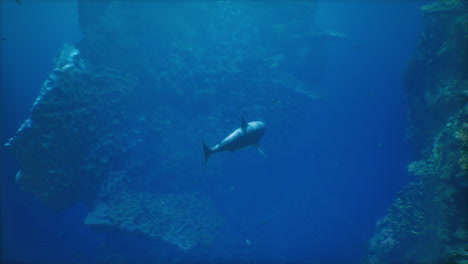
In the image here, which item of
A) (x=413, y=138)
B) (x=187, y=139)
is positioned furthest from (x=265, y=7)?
(x=413, y=138)

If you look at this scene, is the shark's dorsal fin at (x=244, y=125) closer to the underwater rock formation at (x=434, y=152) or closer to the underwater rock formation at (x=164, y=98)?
the underwater rock formation at (x=434, y=152)

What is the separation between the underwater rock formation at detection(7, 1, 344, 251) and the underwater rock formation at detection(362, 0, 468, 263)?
17.5ft

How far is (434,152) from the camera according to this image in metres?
7.97

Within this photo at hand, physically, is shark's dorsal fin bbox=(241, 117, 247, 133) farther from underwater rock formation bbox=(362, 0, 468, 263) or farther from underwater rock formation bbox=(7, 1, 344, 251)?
underwater rock formation bbox=(7, 1, 344, 251)

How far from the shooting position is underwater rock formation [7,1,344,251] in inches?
353

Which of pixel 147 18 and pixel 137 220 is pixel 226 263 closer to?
pixel 137 220

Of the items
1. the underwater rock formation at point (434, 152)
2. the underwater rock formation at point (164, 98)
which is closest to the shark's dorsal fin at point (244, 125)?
the underwater rock formation at point (434, 152)

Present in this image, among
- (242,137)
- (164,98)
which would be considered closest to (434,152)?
(242,137)

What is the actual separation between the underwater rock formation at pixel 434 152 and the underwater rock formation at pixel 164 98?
5.33 meters

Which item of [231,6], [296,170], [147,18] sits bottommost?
[296,170]

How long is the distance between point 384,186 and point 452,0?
12425mm

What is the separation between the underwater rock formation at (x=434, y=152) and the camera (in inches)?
258

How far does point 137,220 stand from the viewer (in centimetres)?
946

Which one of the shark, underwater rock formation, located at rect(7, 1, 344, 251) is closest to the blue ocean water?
underwater rock formation, located at rect(7, 1, 344, 251)
